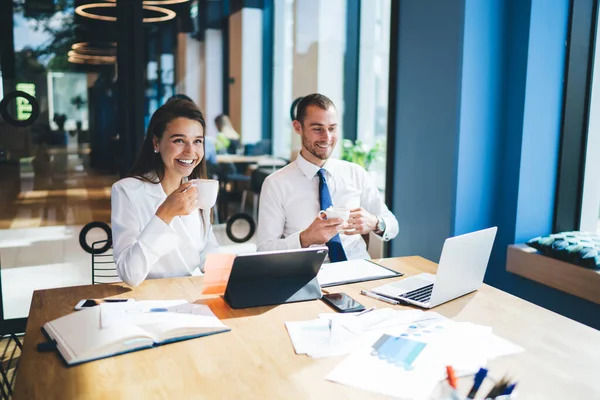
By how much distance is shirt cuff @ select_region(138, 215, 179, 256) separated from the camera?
6.23 feet

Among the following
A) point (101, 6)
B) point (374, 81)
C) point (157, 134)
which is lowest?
point (157, 134)

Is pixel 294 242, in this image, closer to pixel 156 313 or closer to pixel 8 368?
pixel 156 313

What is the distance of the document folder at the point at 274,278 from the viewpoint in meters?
1.71

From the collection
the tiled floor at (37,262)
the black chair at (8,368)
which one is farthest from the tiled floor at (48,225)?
the black chair at (8,368)

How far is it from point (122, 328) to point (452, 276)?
1.01 metres

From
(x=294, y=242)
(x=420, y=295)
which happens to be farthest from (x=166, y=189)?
(x=420, y=295)

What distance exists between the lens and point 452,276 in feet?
5.78

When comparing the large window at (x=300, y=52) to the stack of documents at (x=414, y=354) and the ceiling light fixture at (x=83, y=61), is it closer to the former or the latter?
the ceiling light fixture at (x=83, y=61)

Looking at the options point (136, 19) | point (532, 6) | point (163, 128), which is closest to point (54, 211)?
point (136, 19)

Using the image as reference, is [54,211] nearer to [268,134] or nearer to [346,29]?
[268,134]

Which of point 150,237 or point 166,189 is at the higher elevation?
point 166,189

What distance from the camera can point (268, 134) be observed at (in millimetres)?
3965

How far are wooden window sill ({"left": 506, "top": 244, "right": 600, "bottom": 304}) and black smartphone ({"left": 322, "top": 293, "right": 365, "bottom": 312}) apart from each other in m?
1.41

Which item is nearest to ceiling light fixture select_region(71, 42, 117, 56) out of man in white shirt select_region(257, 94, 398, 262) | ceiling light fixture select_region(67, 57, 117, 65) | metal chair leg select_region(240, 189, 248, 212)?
ceiling light fixture select_region(67, 57, 117, 65)
